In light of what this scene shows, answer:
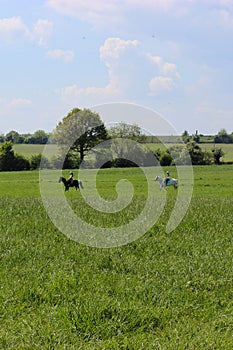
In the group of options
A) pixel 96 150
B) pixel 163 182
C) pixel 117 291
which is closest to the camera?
pixel 117 291

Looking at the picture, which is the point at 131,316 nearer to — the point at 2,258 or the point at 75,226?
the point at 2,258

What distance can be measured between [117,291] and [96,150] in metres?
28.5

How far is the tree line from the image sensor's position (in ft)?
101

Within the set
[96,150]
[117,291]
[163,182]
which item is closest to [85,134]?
[96,150]

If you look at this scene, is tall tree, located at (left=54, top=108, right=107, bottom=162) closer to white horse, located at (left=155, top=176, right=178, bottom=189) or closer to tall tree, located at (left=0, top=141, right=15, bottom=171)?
white horse, located at (left=155, top=176, right=178, bottom=189)

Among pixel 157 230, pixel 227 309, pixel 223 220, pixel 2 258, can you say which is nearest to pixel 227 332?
pixel 227 309

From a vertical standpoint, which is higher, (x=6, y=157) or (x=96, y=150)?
(x=6, y=157)

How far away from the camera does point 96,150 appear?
119 feet

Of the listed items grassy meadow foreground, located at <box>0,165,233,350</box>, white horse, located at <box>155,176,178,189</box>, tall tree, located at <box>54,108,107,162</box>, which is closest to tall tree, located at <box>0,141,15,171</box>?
tall tree, located at <box>54,108,107,162</box>

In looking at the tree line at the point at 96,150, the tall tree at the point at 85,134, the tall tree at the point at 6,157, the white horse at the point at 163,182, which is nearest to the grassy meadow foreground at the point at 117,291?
the tree line at the point at 96,150

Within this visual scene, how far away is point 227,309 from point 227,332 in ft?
3.32

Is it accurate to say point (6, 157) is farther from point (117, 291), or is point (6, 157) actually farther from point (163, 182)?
point (117, 291)

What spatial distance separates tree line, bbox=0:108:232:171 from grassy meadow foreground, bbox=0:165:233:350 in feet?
24.3

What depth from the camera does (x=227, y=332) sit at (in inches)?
263
